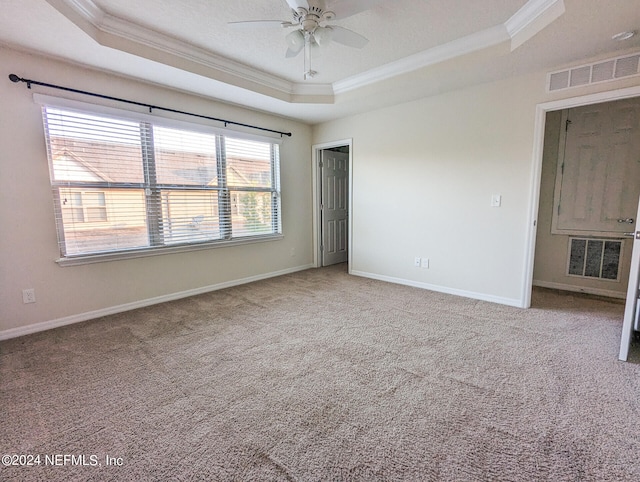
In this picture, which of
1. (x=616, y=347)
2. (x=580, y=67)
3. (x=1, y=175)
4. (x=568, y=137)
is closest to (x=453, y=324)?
(x=616, y=347)

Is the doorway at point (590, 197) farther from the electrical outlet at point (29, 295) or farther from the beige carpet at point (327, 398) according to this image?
the electrical outlet at point (29, 295)

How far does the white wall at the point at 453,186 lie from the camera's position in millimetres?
3168

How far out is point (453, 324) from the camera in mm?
2850

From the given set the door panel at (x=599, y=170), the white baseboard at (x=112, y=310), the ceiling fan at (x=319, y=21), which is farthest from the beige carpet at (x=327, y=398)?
the ceiling fan at (x=319, y=21)

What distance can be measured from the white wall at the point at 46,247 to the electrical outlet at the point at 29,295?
0.03 m

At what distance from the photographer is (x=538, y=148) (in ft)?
9.94

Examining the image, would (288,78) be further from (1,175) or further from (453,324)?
(453,324)

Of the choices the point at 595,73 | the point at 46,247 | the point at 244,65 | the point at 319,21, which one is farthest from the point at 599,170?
the point at 46,247

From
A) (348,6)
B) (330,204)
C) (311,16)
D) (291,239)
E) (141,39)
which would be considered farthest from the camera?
(330,204)

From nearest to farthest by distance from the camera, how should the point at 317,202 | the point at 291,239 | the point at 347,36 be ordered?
1. the point at 347,36
2. the point at 291,239
3. the point at 317,202

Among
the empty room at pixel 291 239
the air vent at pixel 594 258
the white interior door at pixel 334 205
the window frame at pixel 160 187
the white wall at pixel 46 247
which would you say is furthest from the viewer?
the white interior door at pixel 334 205

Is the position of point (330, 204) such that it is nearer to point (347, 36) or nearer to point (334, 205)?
point (334, 205)

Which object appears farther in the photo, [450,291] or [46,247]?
[450,291]

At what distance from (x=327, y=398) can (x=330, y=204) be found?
13.0 ft
